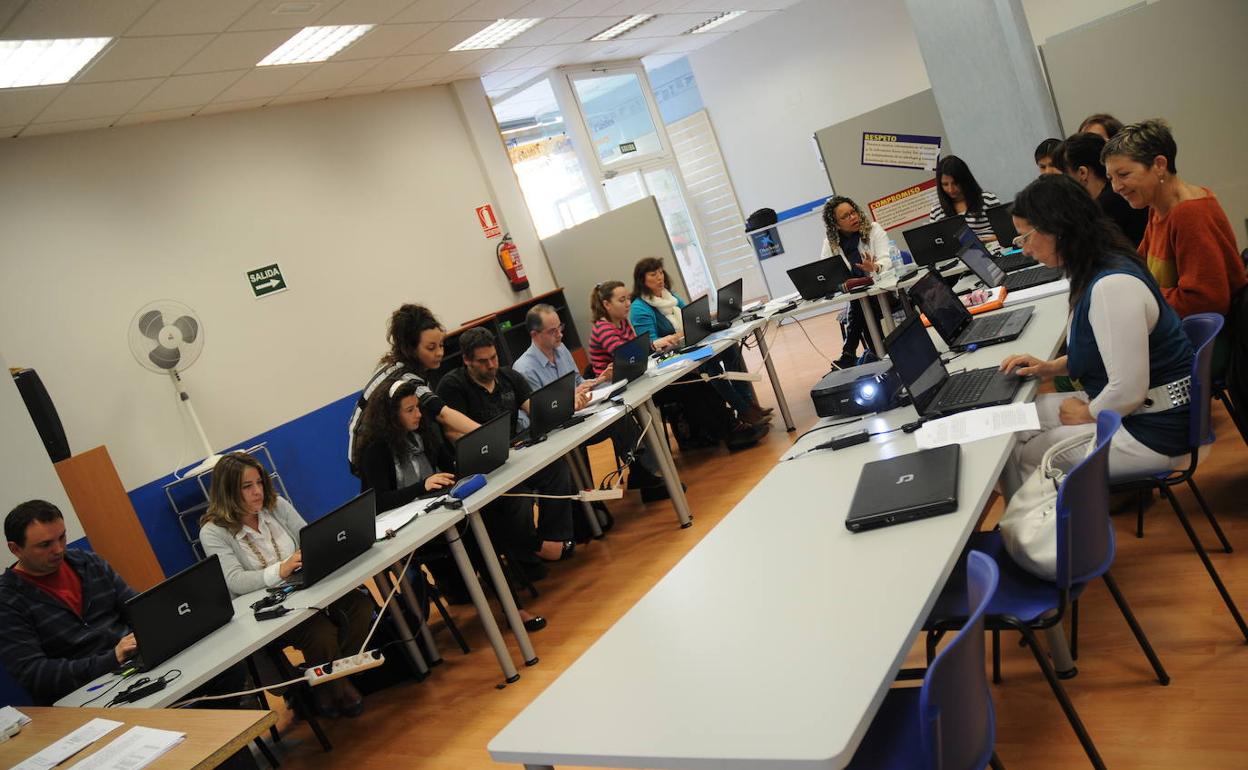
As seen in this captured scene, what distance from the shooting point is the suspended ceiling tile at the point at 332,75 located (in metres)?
6.72

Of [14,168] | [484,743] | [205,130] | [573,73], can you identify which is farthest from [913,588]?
[573,73]

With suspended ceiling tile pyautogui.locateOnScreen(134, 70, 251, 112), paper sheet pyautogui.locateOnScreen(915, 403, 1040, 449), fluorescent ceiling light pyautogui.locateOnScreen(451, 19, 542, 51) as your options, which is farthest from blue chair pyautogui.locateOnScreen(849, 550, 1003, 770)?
fluorescent ceiling light pyautogui.locateOnScreen(451, 19, 542, 51)

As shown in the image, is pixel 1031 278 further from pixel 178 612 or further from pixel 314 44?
pixel 314 44

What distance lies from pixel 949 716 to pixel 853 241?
490 centimetres

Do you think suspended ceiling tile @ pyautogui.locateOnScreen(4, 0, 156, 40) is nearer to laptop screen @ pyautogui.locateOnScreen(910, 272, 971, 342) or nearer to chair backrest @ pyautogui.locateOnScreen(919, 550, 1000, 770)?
laptop screen @ pyautogui.locateOnScreen(910, 272, 971, 342)

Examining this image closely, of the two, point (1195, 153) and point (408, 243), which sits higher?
point (408, 243)

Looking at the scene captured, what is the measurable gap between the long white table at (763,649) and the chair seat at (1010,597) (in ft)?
0.69

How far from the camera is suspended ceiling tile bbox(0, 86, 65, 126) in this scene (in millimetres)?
5012

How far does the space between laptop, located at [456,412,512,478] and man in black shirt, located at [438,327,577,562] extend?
674 millimetres

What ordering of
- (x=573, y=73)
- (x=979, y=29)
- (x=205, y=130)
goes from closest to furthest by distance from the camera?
(x=979, y=29)
(x=205, y=130)
(x=573, y=73)

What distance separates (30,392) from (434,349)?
2.69 meters

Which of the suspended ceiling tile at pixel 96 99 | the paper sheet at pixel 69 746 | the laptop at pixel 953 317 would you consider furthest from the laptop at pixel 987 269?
the suspended ceiling tile at pixel 96 99

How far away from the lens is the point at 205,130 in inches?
265

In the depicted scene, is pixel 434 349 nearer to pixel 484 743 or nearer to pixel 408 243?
pixel 484 743
